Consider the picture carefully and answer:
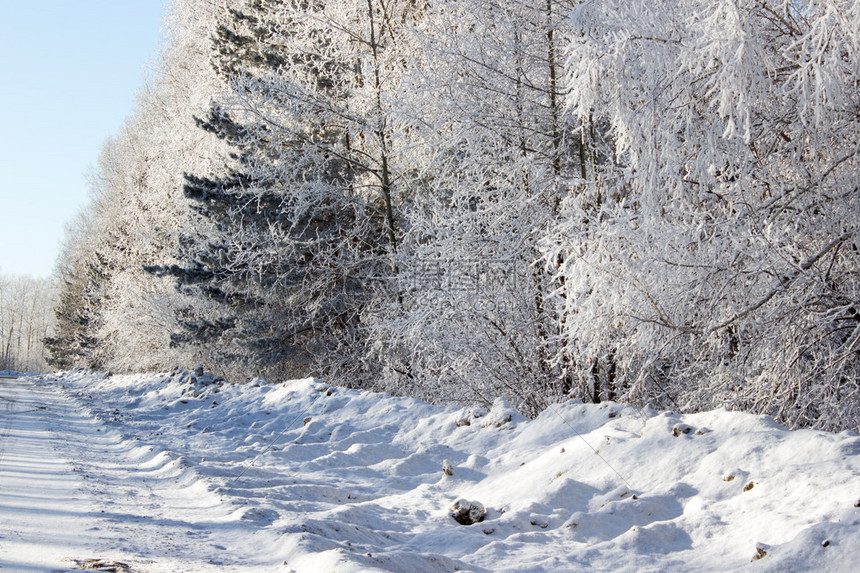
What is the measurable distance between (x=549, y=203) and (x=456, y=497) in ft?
15.6

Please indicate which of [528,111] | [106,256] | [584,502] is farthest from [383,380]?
[106,256]

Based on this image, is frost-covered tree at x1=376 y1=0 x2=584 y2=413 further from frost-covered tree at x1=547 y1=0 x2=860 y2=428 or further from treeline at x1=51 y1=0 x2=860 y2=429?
frost-covered tree at x1=547 y1=0 x2=860 y2=428

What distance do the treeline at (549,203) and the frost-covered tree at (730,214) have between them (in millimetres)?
21

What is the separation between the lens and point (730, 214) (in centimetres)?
488

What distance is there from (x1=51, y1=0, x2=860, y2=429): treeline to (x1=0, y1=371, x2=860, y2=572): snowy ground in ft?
3.98

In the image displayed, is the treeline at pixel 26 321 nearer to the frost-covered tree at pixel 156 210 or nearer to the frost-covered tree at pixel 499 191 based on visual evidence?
the frost-covered tree at pixel 156 210

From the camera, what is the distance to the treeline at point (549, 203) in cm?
469

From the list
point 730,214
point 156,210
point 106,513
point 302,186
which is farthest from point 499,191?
point 156,210

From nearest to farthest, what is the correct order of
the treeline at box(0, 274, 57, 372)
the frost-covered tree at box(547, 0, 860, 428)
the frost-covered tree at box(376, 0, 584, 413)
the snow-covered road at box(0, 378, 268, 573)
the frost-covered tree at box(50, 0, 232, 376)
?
1. the snow-covered road at box(0, 378, 268, 573)
2. the frost-covered tree at box(547, 0, 860, 428)
3. the frost-covered tree at box(376, 0, 584, 413)
4. the frost-covered tree at box(50, 0, 232, 376)
5. the treeline at box(0, 274, 57, 372)

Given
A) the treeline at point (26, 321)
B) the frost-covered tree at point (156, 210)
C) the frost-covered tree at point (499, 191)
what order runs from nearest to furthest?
the frost-covered tree at point (499, 191) < the frost-covered tree at point (156, 210) < the treeline at point (26, 321)

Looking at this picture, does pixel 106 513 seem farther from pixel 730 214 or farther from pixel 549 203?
pixel 549 203

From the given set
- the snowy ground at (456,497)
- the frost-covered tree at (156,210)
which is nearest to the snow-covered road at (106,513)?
the snowy ground at (456,497)

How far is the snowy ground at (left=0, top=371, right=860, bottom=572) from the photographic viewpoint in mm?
2854

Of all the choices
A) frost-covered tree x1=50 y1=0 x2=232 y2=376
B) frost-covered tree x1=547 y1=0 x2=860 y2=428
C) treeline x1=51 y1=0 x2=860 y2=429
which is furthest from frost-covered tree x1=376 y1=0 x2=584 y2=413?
frost-covered tree x1=50 y1=0 x2=232 y2=376
